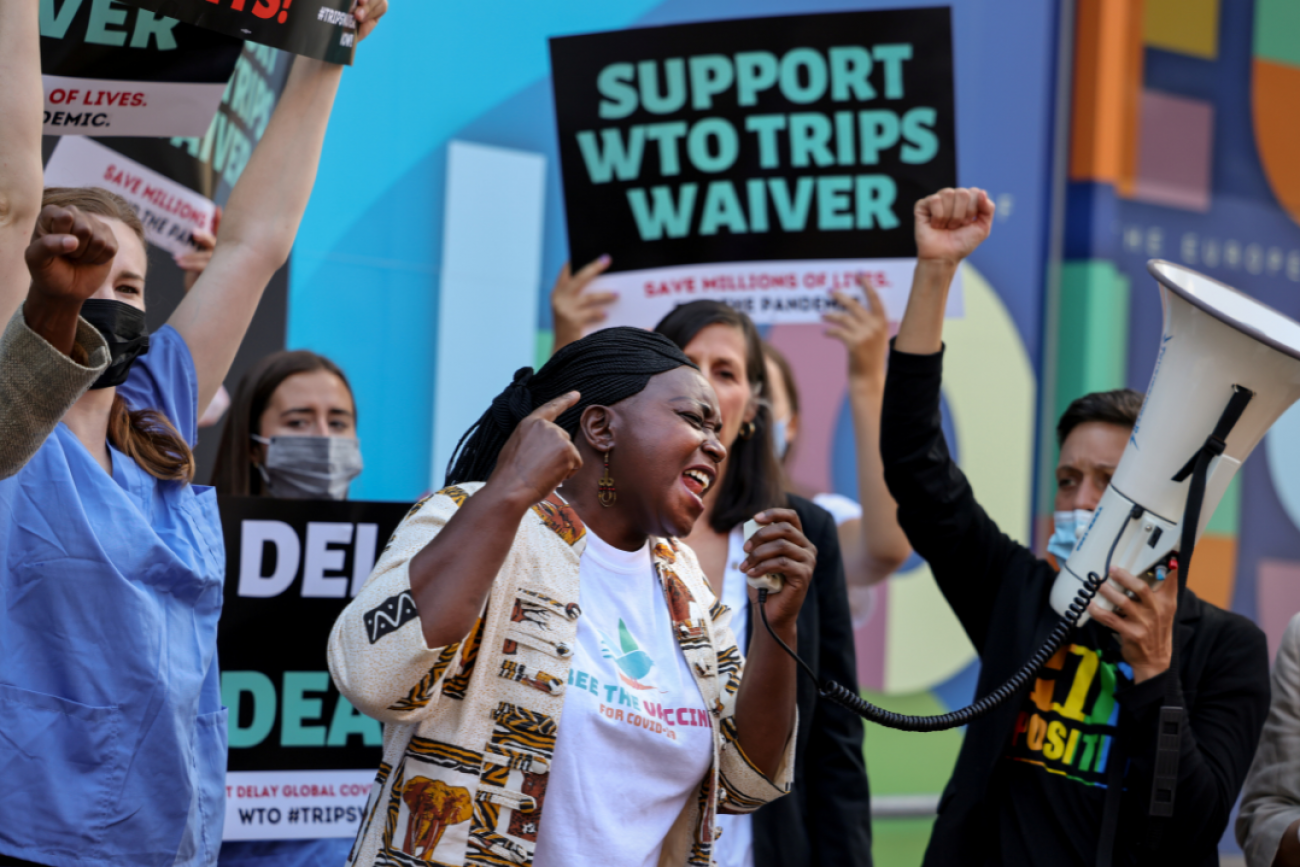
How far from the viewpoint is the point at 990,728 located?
8.96ft

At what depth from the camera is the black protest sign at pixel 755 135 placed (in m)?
3.71

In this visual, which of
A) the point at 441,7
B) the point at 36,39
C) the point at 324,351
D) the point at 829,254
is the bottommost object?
the point at 324,351

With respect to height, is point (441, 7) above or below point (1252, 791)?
above

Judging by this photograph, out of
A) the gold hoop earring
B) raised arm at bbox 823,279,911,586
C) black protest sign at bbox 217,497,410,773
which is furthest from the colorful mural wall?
the gold hoop earring

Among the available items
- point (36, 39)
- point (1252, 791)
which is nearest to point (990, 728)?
point (1252, 791)

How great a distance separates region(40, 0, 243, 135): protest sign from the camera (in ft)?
8.64

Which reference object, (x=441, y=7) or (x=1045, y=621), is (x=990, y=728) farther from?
(x=441, y=7)

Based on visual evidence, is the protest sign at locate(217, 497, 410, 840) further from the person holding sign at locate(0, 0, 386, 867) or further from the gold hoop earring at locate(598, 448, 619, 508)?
the gold hoop earring at locate(598, 448, 619, 508)

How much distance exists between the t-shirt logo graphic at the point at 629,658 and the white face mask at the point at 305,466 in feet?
5.39

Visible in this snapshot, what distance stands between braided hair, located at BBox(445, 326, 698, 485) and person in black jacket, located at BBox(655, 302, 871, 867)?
77 cm

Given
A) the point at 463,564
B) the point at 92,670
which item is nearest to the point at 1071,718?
the point at 463,564

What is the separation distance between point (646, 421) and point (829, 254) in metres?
1.75

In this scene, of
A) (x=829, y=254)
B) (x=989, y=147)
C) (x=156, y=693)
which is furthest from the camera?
(x=989, y=147)

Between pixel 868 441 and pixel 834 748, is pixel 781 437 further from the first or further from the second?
pixel 834 748
